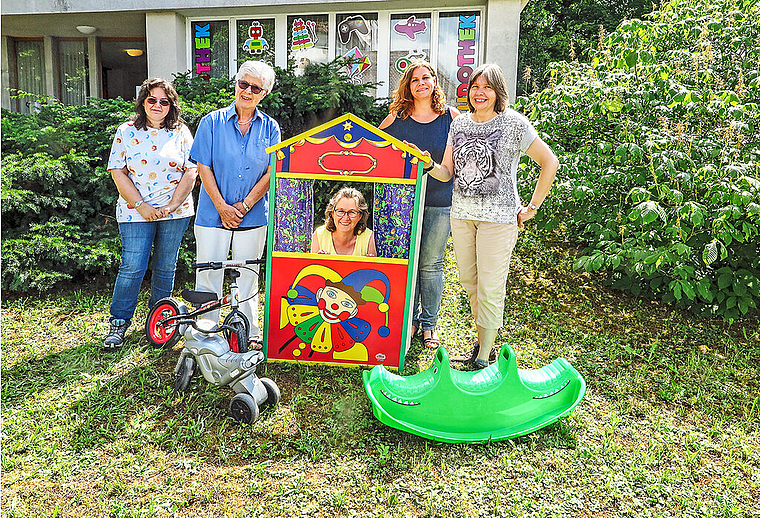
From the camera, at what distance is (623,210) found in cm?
500

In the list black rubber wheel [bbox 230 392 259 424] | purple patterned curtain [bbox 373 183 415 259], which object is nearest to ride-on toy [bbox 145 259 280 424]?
black rubber wheel [bbox 230 392 259 424]

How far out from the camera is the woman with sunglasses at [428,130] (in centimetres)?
377

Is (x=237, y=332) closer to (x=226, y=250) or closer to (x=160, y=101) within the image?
(x=226, y=250)

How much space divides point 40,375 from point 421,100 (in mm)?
3066

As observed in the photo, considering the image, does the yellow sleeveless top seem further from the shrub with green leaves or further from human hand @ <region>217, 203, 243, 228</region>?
the shrub with green leaves

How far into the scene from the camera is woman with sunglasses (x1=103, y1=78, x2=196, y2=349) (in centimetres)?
397

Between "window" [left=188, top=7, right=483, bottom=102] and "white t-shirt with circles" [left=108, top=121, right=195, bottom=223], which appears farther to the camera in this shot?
"window" [left=188, top=7, right=483, bottom=102]

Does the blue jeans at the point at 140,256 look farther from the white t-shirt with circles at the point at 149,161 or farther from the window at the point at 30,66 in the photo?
the window at the point at 30,66

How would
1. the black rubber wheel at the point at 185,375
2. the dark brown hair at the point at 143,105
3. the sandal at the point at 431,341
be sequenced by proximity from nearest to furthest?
1. the black rubber wheel at the point at 185,375
2. the dark brown hair at the point at 143,105
3. the sandal at the point at 431,341

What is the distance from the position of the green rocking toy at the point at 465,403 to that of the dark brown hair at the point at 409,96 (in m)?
1.67

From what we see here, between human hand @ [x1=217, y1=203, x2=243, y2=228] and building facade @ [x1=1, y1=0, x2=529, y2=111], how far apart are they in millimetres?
5474

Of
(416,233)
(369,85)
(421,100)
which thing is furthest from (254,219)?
(369,85)

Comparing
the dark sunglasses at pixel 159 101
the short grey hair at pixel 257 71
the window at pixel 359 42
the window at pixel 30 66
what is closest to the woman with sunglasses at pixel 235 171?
the short grey hair at pixel 257 71

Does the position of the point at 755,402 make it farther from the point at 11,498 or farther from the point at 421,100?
the point at 11,498
